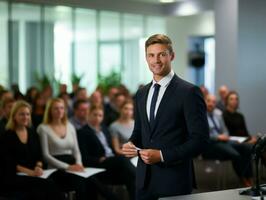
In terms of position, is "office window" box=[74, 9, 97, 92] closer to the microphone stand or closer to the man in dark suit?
the man in dark suit

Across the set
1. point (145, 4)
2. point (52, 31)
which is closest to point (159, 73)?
point (52, 31)

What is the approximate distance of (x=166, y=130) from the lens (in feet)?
8.80

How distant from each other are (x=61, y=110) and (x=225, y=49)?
5.62 metres

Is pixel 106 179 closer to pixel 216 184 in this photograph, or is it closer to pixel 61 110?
pixel 61 110

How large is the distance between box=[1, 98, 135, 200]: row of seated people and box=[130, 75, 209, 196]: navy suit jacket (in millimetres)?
2238

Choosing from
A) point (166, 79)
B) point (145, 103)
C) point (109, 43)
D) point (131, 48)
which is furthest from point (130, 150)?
point (131, 48)

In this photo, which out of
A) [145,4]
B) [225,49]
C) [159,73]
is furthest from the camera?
[145,4]

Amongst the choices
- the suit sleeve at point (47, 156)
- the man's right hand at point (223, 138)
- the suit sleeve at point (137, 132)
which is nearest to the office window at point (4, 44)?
the man's right hand at point (223, 138)

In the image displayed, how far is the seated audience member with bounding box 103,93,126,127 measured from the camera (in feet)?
24.4

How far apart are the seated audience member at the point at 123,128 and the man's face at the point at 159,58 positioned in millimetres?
3606

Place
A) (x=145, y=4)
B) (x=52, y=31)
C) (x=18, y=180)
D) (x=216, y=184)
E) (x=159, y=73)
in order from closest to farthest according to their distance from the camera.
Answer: (x=159, y=73)
(x=18, y=180)
(x=216, y=184)
(x=52, y=31)
(x=145, y=4)

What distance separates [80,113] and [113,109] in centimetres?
208

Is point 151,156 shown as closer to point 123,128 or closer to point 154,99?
point 154,99

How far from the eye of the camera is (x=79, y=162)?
5.46m
